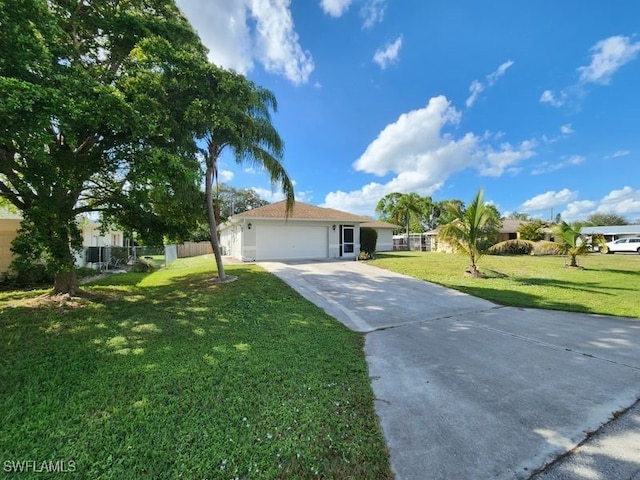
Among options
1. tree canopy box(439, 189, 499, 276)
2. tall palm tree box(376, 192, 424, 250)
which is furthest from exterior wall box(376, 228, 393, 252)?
tree canopy box(439, 189, 499, 276)

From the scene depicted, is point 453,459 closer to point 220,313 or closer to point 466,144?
point 220,313

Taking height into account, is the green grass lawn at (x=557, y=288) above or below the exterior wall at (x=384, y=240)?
below

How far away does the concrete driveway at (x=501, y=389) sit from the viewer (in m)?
2.30

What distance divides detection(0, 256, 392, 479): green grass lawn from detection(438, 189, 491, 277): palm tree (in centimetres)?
867

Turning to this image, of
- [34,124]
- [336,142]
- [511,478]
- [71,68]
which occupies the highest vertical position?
[336,142]

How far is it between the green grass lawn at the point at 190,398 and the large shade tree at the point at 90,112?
116 inches

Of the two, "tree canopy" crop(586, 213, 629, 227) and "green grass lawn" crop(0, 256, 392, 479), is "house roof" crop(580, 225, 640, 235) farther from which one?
"green grass lawn" crop(0, 256, 392, 479)

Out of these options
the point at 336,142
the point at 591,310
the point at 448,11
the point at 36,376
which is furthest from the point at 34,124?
the point at 336,142

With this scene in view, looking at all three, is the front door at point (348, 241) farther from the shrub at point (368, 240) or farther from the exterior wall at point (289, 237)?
the shrub at point (368, 240)

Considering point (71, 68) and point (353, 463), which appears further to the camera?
point (71, 68)

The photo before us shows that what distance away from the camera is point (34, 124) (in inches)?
173

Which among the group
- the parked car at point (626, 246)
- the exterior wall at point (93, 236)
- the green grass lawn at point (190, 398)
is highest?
the exterior wall at point (93, 236)

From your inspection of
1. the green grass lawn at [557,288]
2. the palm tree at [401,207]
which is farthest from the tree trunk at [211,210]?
the palm tree at [401,207]

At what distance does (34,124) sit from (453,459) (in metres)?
6.99
